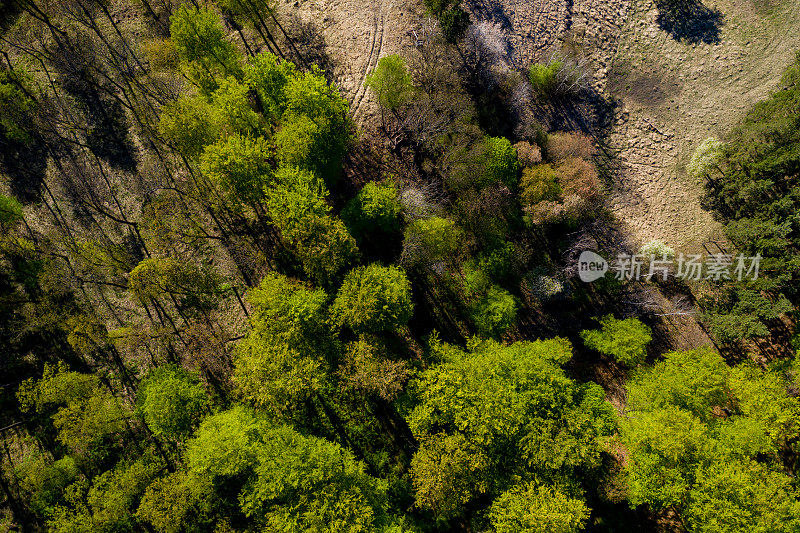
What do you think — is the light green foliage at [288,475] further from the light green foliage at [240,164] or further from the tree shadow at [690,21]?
the tree shadow at [690,21]

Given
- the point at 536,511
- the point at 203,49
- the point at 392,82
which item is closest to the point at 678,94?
the point at 392,82

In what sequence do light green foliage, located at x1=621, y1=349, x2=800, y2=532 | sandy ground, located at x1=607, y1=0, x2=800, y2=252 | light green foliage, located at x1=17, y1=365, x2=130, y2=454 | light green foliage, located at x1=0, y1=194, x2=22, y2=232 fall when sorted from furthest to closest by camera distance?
sandy ground, located at x1=607, y1=0, x2=800, y2=252
light green foliage, located at x1=0, y1=194, x2=22, y2=232
light green foliage, located at x1=17, y1=365, x2=130, y2=454
light green foliage, located at x1=621, y1=349, x2=800, y2=532

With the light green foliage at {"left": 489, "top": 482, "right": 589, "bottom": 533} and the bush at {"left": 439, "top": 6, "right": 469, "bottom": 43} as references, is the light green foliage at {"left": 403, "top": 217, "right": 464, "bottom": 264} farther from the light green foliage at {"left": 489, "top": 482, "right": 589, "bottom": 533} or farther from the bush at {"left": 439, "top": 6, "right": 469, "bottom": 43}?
the light green foliage at {"left": 489, "top": 482, "right": 589, "bottom": 533}

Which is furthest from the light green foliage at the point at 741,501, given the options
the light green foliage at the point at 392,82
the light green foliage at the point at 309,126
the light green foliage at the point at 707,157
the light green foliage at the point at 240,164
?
the light green foliage at the point at 240,164

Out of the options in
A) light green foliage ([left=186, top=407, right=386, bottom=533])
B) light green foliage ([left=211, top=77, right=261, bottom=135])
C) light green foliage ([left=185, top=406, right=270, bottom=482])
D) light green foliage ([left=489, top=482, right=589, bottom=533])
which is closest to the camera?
light green foliage ([left=489, top=482, right=589, bottom=533])

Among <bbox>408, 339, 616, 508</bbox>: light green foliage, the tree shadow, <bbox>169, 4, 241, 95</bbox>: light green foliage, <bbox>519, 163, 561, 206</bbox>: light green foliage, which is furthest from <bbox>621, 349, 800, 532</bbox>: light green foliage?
<bbox>169, 4, 241, 95</bbox>: light green foliage

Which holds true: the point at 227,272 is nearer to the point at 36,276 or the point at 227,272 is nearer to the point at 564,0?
the point at 36,276
